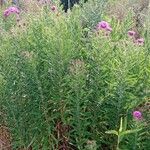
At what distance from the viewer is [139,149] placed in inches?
121

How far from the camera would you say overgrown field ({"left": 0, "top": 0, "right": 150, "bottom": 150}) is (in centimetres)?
304

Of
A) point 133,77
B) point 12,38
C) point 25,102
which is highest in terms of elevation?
point 12,38

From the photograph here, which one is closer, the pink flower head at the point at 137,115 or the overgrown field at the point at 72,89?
the pink flower head at the point at 137,115

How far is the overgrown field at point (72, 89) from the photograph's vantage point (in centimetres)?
304

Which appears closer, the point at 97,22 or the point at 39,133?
the point at 39,133

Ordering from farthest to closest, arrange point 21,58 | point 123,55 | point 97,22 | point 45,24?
1. point 97,22
2. point 45,24
3. point 21,58
4. point 123,55

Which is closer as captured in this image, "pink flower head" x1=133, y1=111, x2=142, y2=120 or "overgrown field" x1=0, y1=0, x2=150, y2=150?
"pink flower head" x1=133, y1=111, x2=142, y2=120

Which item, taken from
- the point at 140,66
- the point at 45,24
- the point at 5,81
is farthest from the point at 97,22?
the point at 5,81

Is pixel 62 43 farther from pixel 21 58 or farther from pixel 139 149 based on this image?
pixel 139 149

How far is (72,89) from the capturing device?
306 cm

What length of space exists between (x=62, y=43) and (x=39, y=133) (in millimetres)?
681

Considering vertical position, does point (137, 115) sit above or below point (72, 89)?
below

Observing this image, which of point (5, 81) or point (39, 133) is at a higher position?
point (5, 81)

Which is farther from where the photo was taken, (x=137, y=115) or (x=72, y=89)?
(x=72, y=89)
